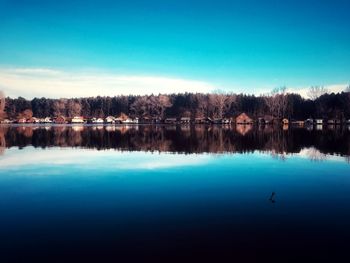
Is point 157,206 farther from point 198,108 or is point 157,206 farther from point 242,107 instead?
point 242,107

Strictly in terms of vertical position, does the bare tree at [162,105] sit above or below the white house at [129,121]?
above

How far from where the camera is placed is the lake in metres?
7.68

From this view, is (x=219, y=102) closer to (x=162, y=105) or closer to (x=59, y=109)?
(x=162, y=105)

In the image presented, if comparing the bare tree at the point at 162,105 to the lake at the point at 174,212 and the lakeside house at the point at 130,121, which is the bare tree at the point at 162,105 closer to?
the lakeside house at the point at 130,121

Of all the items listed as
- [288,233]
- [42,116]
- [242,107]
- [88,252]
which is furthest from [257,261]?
[42,116]

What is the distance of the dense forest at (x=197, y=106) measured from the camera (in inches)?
5039

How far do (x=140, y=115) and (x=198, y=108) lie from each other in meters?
29.1

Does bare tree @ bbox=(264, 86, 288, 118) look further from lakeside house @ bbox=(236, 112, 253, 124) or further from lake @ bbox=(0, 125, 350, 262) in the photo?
lake @ bbox=(0, 125, 350, 262)

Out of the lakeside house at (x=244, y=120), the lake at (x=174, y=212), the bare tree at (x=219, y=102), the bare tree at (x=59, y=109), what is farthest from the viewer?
the bare tree at (x=59, y=109)

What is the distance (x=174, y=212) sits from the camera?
1068 centimetres

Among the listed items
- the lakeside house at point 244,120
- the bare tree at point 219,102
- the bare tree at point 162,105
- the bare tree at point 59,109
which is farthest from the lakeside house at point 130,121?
the bare tree at point 59,109

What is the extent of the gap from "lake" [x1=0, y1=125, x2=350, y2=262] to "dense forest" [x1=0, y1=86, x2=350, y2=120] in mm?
113443

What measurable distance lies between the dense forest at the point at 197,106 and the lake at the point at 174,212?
113m

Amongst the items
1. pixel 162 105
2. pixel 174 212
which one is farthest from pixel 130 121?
pixel 174 212
